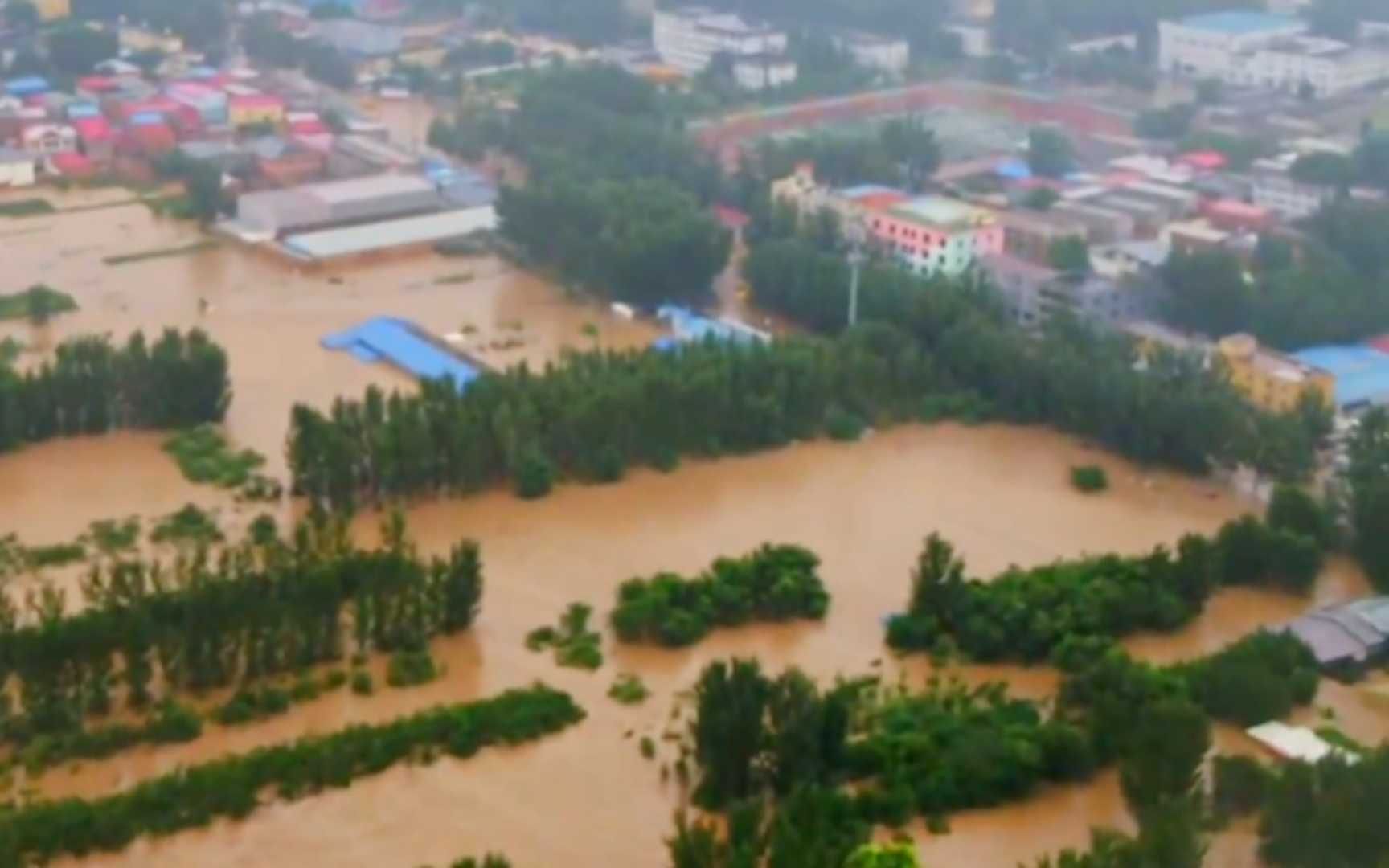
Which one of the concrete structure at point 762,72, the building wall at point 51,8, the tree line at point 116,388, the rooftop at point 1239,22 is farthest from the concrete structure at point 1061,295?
the building wall at point 51,8

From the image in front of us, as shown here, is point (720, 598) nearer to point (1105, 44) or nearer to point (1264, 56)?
point (1264, 56)

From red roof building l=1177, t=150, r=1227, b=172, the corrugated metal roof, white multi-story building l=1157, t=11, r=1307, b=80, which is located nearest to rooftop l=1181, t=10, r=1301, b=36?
white multi-story building l=1157, t=11, r=1307, b=80

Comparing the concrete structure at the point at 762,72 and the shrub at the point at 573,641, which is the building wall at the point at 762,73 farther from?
the shrub at the point at 573,641

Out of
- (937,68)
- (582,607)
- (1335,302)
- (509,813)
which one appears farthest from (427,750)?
(937,68)

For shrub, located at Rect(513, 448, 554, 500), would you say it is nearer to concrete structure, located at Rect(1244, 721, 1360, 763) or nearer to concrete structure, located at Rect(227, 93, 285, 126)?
concrete structure, located at Rect(1244, 721, 1360, 763)

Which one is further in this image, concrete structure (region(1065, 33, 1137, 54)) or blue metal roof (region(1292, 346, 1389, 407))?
concrete structure (region(1065, 33, 1137, 54))

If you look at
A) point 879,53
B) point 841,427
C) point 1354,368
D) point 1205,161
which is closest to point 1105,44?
point 879,53
